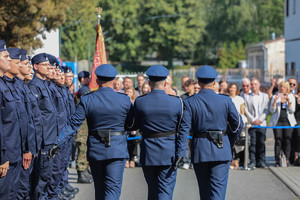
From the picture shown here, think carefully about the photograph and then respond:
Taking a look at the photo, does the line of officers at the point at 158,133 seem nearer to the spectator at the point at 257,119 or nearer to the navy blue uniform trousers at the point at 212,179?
the navy blue uniform trousers at the point at 212,179

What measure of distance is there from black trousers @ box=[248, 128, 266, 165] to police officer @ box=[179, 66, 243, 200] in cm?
558

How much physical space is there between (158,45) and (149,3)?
631 cm

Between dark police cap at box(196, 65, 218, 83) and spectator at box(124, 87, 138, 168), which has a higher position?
dark police cap at box(196, 65, 218, 83)

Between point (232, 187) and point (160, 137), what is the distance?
3.76 metres

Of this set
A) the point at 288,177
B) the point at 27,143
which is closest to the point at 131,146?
the point at 288,177

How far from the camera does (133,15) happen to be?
8244 cm

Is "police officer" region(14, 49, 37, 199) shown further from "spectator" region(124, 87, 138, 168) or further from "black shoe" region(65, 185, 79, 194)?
"spectator" region(124, 87, 138, 168)

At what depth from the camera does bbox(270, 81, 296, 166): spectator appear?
12.9m

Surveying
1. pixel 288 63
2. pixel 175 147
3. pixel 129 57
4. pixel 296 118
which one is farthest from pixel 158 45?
pixel 175 147

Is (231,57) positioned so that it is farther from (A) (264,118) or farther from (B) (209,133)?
(B) (209,133)

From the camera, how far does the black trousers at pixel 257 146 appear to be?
41.6 ft

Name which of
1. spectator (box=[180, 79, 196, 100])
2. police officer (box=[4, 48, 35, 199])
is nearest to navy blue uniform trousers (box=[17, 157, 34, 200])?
police officer (box=[4, 48, 35, 199])

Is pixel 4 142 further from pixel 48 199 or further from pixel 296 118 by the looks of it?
pixel 296 118

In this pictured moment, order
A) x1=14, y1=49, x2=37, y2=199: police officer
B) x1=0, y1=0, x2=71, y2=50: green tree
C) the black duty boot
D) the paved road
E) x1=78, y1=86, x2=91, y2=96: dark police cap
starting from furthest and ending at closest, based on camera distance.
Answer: x1=0, y1=0, x2=71, y2=50: green tree, the black duty boot, x1=78, y1=86, x2=91, y2=96: dark police cap, the paved road, x1=14, y1=49, x2=37, y2=199: police officer
